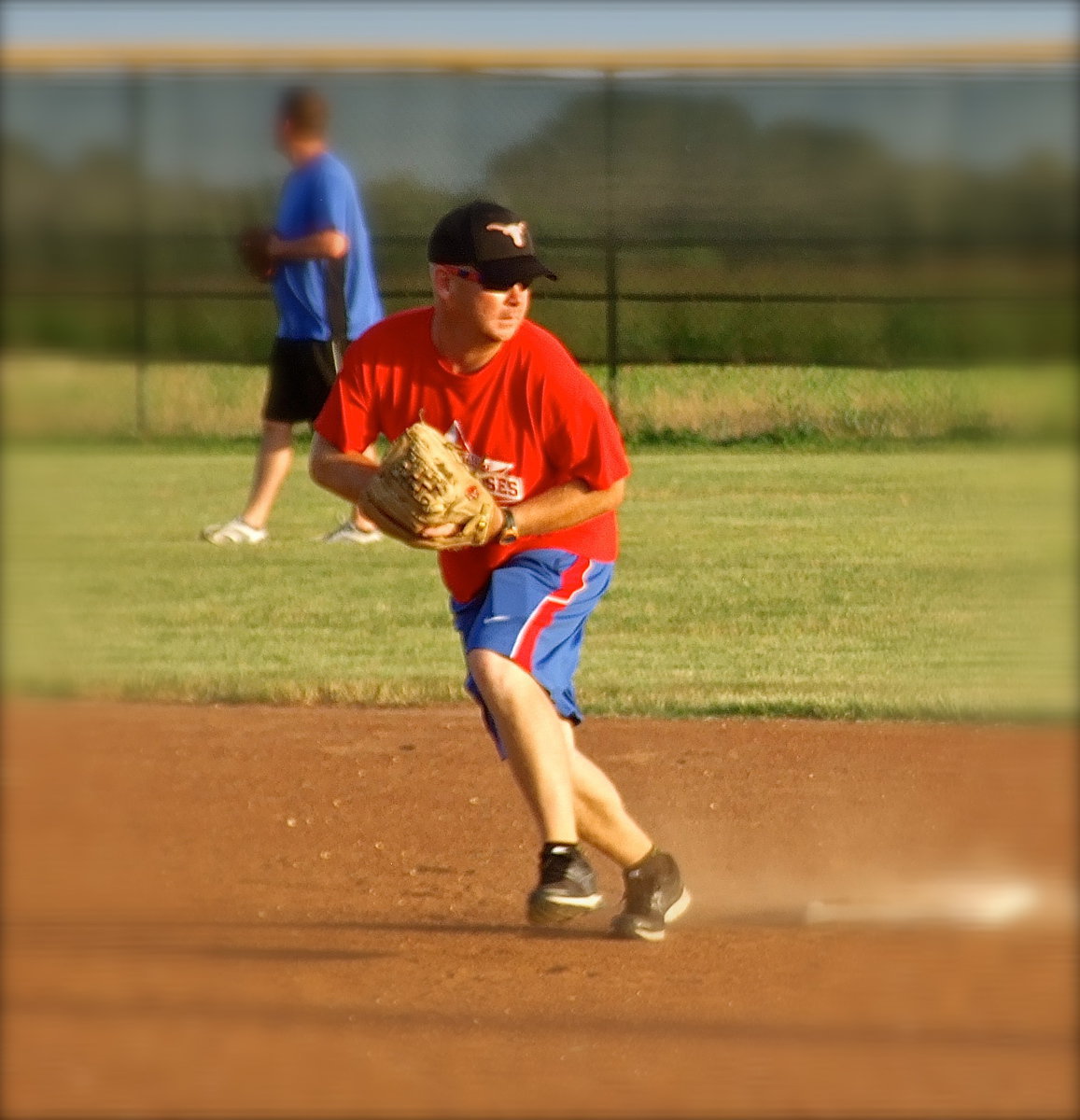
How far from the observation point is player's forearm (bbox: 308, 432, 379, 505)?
155 inches

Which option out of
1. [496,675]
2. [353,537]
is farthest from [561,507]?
[353,537]

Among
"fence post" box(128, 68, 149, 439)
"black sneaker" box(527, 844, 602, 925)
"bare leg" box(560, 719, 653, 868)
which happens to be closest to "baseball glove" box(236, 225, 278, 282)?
"fence post" box(128, 68, 149, 439)

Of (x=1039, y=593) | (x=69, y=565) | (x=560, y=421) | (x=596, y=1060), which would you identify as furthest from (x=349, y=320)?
(x=596, y=1060)

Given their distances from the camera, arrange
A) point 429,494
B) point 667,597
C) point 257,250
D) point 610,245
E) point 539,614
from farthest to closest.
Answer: point 610,245 < point 257,250 < point 667,597 < point 539,614 < point 429,494

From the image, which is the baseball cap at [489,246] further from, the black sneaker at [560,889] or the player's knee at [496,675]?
the black sneaker at [560,889]

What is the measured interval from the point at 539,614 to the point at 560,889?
58 centimetres

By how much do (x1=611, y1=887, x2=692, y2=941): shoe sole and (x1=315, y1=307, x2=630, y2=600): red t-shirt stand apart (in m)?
0.82

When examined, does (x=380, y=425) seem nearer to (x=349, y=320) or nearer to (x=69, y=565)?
(x=69, y=565)

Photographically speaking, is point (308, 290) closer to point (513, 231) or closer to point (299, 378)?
point (299, 378)

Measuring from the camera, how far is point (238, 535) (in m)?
8.73

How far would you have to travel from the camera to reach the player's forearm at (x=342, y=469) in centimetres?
394

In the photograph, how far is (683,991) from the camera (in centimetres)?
370

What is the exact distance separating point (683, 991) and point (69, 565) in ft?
16.9

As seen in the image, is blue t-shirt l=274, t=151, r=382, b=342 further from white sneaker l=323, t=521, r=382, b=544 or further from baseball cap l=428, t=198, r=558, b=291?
baseball cap l=428, t=198, r=558, b=291
